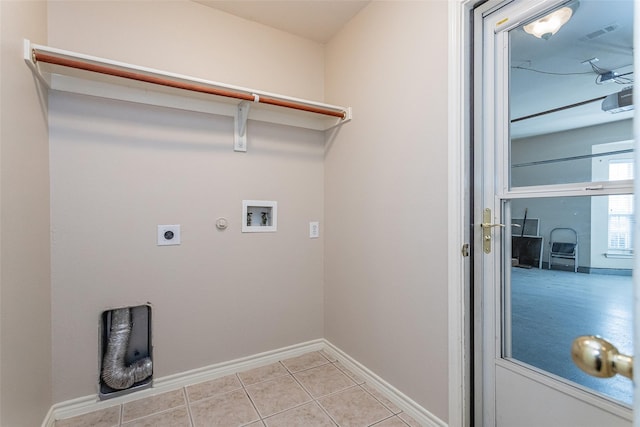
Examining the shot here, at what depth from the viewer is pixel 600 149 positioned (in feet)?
3.72

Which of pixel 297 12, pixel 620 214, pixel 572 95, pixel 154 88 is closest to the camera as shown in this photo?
pixel 620 214

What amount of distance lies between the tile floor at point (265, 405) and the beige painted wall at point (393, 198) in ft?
0.61

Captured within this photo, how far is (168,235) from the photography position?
1.93 meters

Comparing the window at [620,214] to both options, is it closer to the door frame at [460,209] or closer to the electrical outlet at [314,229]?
the door frame at [460,209]

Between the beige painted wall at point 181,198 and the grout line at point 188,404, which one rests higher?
the beige painted wall at point 181,198

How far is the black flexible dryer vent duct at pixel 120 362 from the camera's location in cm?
176

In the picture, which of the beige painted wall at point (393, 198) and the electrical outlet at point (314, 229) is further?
the electrical outlet at point (314, 229)

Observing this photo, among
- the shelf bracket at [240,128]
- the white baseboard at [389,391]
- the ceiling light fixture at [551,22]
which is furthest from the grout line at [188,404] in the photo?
the ceiling light fixture at [551,22]

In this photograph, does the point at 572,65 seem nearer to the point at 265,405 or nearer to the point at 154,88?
the point at 154,88

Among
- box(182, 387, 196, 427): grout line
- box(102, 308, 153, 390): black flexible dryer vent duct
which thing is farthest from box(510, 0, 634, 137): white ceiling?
box(102, 308, 153, 390): black flexible dryer vent duct

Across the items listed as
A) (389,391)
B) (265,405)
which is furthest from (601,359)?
(265,405)

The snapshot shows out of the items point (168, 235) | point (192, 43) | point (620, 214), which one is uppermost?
point (192, 43)

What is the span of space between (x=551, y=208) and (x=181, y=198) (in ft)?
6.52

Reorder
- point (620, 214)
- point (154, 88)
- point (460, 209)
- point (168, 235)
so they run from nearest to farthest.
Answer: point (620, 214) < point (460, 209) < point (154, 88) < point (168, 235)
